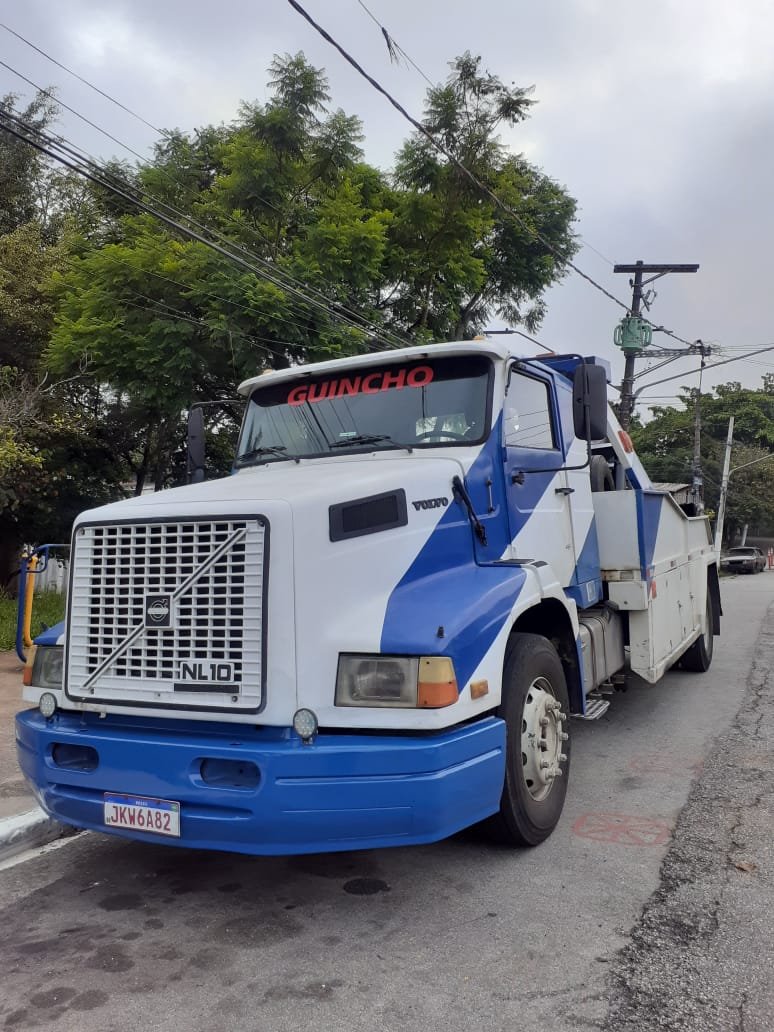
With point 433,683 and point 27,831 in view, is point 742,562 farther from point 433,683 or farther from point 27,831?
point 433,683

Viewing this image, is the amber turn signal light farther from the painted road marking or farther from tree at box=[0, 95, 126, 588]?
tree at box=[0, 95, 126, 588]

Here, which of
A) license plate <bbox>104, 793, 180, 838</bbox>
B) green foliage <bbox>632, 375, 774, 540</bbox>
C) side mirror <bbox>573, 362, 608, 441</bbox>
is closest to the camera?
license plate <bbox>104, 793, 180, 838</bbox>

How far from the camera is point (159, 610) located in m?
3.64

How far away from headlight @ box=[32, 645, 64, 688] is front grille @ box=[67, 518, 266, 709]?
21 centimetres

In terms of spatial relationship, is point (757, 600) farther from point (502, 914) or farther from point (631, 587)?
point (502, 914)

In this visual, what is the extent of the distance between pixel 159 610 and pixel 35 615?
9752 millimetres

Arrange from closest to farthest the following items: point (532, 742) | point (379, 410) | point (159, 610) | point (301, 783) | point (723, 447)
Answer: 1. point (301, 783)
2. point (159, 610)
3. point (532, 742)
4. point (379, 410)
5. point (723, 447)

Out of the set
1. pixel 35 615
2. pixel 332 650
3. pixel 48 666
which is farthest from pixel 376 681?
pixel 35 615

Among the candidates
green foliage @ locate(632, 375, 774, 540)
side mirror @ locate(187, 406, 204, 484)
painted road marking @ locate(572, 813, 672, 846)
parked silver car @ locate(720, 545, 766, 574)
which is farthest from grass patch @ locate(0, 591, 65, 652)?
green foliage @ locate(632, 375, 774, 540)

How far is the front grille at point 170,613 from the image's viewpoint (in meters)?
3.51

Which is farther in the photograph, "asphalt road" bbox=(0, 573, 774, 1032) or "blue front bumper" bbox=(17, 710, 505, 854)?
"blue front bumper" bbox=(17, 710, 505, 854)

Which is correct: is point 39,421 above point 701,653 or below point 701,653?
above

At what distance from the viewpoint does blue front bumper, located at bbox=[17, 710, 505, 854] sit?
330 cm

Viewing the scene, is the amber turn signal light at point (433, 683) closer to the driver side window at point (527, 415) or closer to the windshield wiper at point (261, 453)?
the driver side window at point (527, 415)
